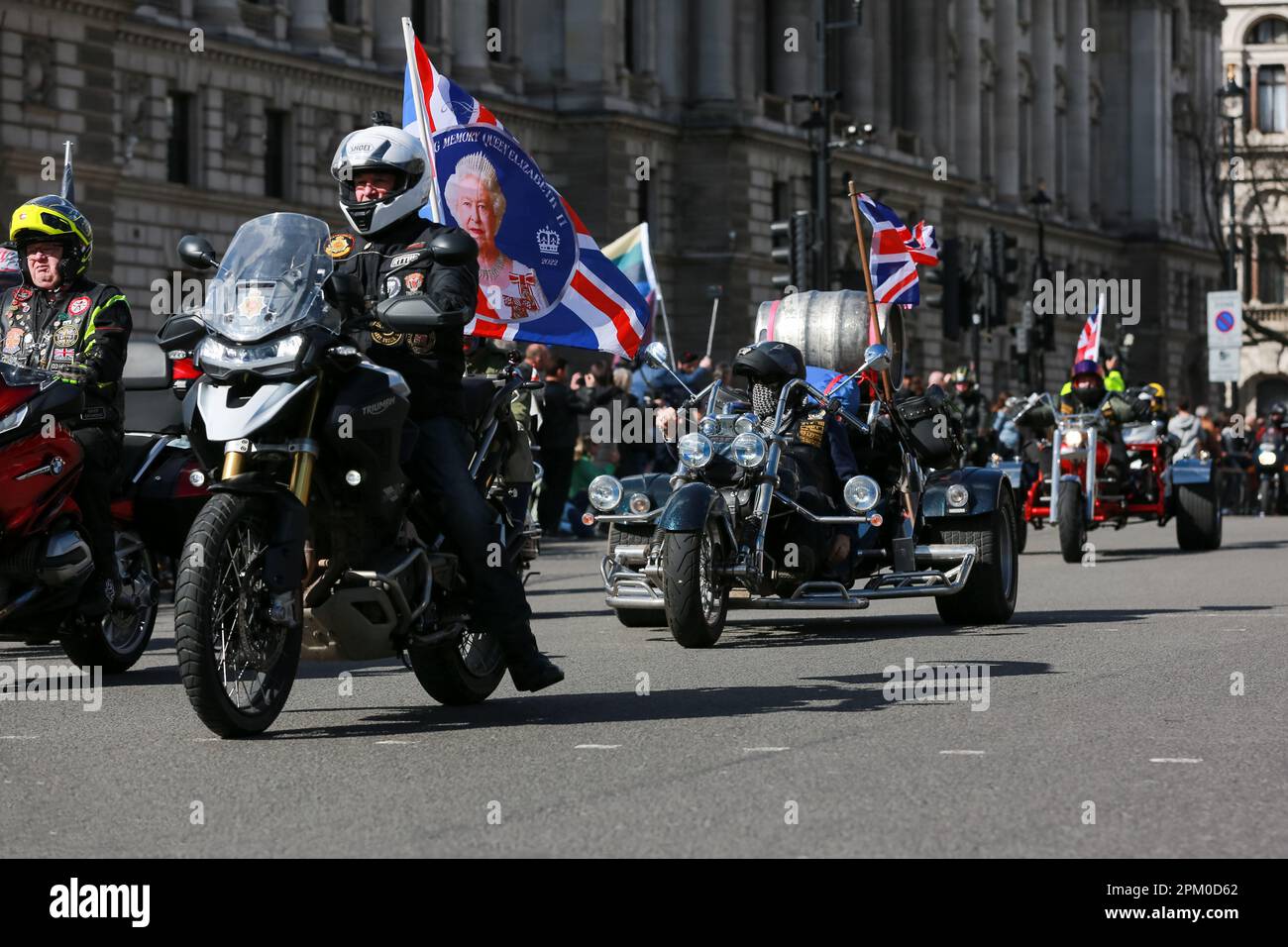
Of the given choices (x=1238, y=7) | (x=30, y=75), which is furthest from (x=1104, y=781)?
(x=1238, y=7)

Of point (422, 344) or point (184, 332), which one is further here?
point (422, 344)

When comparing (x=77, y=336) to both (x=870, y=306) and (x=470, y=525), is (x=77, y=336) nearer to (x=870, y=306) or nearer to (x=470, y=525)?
(x=470, y=525)

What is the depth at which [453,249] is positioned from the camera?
738cm

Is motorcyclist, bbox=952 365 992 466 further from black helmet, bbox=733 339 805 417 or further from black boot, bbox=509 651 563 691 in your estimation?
black boot, bbox=509 651 563 691

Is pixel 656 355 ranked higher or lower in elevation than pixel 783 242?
lower

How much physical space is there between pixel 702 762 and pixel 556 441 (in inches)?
587

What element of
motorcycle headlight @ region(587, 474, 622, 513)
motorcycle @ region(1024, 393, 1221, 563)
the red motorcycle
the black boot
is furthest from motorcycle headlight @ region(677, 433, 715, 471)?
motorcycle @ region(1024, 393, 1221, 563)

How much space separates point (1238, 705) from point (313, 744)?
3251 mm

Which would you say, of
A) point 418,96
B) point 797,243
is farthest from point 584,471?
point 418,96

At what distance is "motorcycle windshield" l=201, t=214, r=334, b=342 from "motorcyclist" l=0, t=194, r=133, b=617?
223 centimetres

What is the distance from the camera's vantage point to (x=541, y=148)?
53.9 meters

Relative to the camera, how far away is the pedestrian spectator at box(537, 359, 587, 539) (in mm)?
21641

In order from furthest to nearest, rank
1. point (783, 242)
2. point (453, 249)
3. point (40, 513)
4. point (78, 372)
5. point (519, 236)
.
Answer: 1. point (783, 242)
2. point (519, 236)
3. point (78, 372)
4. point (40, 513)
5. point (453, 249)
